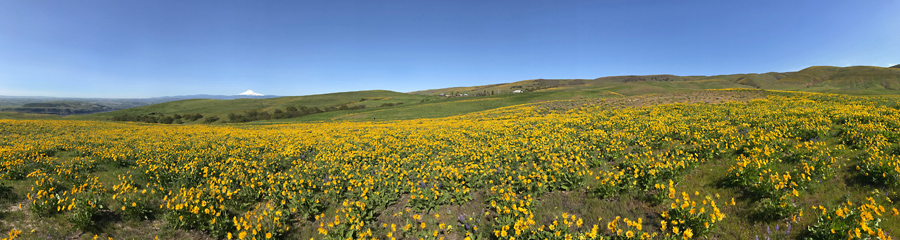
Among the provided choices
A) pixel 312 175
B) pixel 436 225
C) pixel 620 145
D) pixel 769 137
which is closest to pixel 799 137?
pixel 769 137

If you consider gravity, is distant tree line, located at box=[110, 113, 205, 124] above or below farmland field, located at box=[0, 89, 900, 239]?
below

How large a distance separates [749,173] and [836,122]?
35.3ft

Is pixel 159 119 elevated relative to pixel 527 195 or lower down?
lower down

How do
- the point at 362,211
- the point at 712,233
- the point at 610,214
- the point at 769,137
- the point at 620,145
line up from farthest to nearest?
the point at 620,145 → the point at 769,137 → the point at 362,211 → the point at 610,214 → the point at 712,233

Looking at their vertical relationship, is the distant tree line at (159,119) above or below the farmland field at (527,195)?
below

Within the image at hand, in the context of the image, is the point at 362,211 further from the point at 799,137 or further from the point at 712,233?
the point at 799,137

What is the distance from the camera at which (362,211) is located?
716 cm

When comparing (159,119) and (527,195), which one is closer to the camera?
(527,195)

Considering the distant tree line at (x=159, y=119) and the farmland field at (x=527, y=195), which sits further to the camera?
the distant tree line at (x=159, y=119)

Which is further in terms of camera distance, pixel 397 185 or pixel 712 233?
pixel 397 185

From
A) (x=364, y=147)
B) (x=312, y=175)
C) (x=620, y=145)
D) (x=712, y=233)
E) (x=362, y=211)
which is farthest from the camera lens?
(x=364, y=147)

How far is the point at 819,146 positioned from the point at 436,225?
1076cm

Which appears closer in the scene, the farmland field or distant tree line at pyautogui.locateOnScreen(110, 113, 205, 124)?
the farmland field

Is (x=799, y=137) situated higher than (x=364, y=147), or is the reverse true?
(x=799, y=137)
